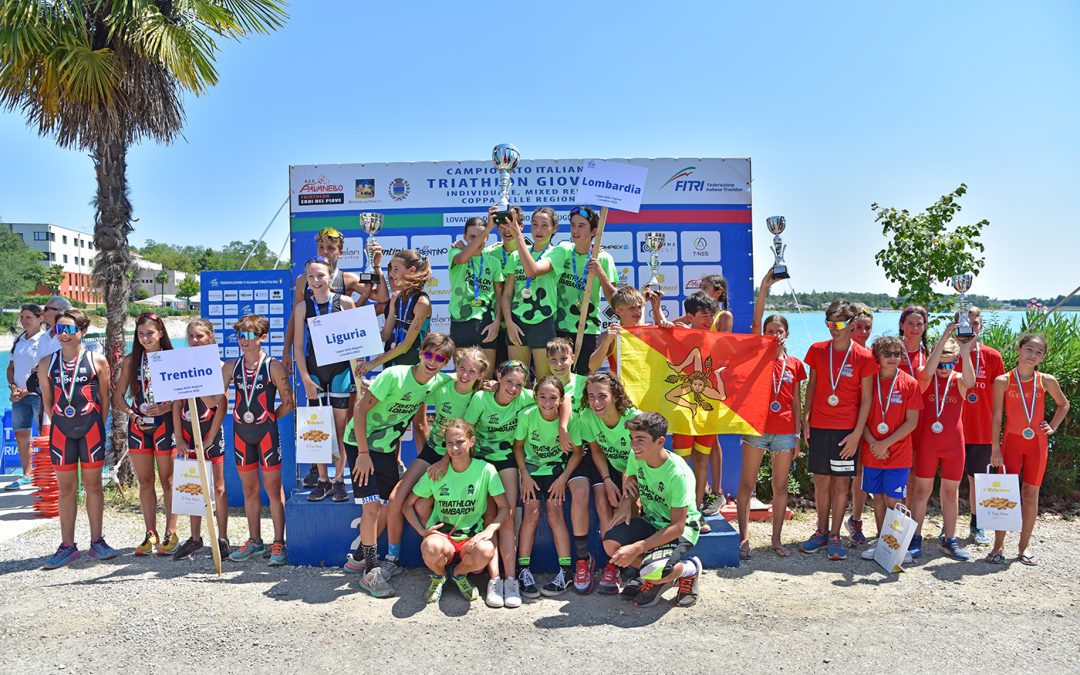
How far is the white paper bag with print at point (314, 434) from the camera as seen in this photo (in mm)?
5434

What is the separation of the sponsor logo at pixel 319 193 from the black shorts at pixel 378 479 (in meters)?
3.68

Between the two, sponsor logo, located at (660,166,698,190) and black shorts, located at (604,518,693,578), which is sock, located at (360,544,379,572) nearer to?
black shorts, located at (604,518,693,578)

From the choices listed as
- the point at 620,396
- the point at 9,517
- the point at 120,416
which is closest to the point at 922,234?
the point at 620,396

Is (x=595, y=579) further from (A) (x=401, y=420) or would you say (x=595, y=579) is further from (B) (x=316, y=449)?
(B) (x=316, y=449)

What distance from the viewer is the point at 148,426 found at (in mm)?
5676

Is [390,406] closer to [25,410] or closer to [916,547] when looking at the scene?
[916,547]

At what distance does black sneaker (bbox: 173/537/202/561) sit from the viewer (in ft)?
18.5

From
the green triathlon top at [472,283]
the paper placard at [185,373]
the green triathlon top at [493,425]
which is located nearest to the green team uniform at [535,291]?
the green triathlon top at [472,283]

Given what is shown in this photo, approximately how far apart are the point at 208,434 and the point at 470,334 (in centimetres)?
219

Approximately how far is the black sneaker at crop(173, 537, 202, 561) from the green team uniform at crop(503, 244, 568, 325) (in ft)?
10.4

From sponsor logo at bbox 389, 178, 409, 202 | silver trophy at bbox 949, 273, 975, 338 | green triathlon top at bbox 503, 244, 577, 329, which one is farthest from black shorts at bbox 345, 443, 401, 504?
silver trophy at bbox 949, 273, 975, 338

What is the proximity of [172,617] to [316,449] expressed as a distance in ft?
4.79

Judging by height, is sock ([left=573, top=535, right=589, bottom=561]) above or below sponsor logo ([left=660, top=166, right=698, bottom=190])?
below

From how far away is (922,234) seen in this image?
911 cm
